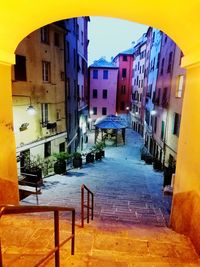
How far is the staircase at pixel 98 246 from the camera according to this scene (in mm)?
3574

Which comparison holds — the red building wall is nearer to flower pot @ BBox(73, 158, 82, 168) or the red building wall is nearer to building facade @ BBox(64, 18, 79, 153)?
building facade @ BBox(64, 18, 79, 153)

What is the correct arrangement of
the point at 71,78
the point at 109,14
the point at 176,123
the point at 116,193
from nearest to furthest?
the point at 109,14
the point at 116,193
the point at 176,123
the point at 71,78

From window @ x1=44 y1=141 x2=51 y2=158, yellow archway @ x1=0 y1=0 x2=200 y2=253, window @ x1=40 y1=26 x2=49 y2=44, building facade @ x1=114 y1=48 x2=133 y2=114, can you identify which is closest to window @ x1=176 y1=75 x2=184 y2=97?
window @ x1=40 y1=26 x2=49 y2=44

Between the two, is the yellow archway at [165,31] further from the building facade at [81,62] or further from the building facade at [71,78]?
the building facade at [81,62]

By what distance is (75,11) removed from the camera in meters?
4.23

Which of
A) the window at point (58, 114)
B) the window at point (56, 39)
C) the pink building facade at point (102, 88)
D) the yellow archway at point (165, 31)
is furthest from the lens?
the pink building facade at point (102, 88)

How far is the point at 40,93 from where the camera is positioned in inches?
622

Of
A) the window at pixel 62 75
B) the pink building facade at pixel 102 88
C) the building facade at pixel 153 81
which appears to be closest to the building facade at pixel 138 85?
the pink building facade at pixel 102 88

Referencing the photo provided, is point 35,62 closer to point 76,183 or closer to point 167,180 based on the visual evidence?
point 76,183

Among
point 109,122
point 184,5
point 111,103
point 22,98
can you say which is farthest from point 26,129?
point 111,103

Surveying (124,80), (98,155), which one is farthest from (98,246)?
(124,80)

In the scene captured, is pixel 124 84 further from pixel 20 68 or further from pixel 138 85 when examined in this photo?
pixel 20 68

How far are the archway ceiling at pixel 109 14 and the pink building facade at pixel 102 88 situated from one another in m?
38.7

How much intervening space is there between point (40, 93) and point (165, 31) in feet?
40.8
